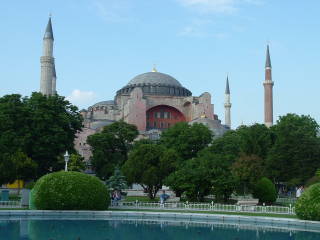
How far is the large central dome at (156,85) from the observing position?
7381cm

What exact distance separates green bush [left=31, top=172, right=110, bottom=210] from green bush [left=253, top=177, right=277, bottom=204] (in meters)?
10.8

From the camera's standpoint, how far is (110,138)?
4731 cm

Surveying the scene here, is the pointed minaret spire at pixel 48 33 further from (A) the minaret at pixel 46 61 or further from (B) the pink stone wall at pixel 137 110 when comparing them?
(B) the pink stone wall at pixel 137 110

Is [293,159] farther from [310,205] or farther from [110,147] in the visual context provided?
[110,147]

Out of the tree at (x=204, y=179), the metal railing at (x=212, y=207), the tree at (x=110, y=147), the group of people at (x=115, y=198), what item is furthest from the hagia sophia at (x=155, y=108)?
the metal railing at (x=212, y=207)

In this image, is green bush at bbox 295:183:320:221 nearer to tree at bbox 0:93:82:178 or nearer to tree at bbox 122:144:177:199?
tree at bbox 122:144:177:199

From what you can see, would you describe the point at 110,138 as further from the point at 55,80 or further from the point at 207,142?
the point at 55,80

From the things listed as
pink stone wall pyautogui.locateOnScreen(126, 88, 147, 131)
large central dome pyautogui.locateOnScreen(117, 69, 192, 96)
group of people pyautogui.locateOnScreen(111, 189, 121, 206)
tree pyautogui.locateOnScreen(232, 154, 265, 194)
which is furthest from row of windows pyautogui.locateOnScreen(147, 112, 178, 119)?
group of people pyautogui.locateOnScreen(111, 189, 121, 206)

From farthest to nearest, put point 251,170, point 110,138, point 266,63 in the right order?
1. point 266,63
2. point 110,138
3. point 251,170

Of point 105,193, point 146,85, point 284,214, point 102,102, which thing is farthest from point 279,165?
point 102,102

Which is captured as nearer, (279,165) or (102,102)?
(279,165)

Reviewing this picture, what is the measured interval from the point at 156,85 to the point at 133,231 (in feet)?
193

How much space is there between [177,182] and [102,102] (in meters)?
53.4

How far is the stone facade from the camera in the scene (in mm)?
66688
